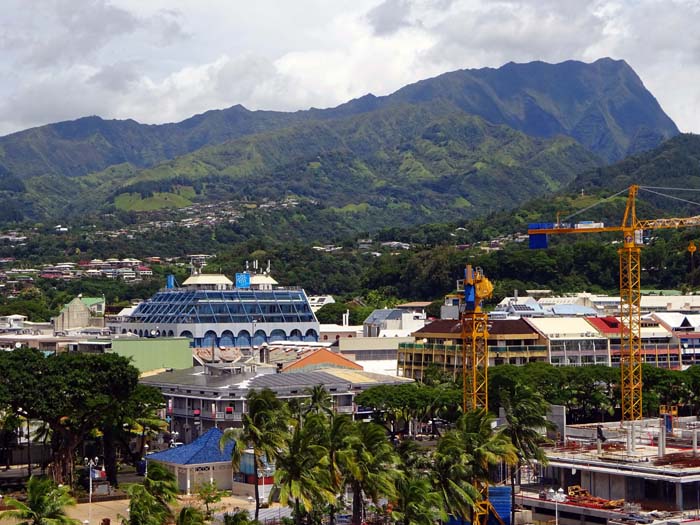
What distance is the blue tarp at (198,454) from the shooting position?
88.0 metres

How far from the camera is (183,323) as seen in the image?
155 m

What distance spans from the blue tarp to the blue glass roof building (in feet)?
206

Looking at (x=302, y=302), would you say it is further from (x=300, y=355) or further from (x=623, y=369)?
(x=623, y=369)

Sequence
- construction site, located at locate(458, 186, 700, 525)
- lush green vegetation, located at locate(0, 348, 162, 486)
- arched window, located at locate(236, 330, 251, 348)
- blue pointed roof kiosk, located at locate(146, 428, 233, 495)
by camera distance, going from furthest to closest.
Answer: arched window, located at locate(236, 330, 251, 348), lush green vegetation, located at locate(0, 348, 162, 486), blue pointed roof kiosk, located at locate(146, 428, 233, 495), construction site, located at locate(458, 186, 700, 525)

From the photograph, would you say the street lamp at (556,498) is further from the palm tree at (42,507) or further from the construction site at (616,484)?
the palm tree at (42,507)

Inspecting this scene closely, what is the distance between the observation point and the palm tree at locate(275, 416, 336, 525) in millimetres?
64438

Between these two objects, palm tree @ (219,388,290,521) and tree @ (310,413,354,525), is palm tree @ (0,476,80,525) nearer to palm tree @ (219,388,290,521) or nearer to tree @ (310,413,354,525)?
tree @ (310,413,354,525)

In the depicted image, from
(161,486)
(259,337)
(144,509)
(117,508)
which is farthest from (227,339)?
(144,509)

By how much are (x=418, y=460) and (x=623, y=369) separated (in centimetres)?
5117

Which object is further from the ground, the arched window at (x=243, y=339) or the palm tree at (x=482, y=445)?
the arched window at (x=243, y=339)

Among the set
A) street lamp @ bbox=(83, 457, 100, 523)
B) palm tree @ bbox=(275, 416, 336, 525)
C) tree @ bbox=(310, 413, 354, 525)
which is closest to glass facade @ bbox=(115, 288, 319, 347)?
street lamp @ bbox=(83, 457, 100, 523)

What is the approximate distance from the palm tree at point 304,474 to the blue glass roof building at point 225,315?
88579 millimetres

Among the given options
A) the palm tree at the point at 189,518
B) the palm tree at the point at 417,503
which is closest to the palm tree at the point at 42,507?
the palm tree at the point at 189,518

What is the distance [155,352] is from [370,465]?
68.9 meters
